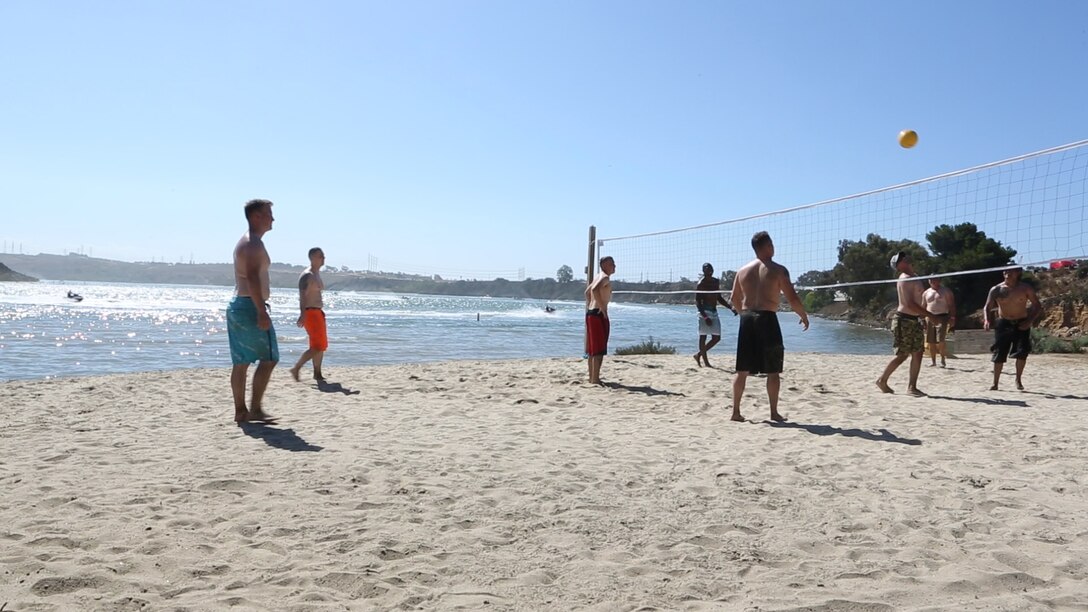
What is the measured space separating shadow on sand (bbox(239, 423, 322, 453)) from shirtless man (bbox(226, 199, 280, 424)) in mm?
212

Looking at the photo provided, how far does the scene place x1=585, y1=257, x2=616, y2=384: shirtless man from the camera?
7.64 meters

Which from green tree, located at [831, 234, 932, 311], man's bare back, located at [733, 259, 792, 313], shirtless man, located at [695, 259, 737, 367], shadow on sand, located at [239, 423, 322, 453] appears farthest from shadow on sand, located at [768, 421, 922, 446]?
green tree, located at [831, 234, 932, 311]

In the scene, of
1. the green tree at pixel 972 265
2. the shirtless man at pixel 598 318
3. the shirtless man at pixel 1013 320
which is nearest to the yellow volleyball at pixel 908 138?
the shirtless man at pixel 1013 320

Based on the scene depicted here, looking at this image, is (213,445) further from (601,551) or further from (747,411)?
(747,411)

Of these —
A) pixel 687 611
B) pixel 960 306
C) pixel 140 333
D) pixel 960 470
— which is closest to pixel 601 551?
pixel 687 611

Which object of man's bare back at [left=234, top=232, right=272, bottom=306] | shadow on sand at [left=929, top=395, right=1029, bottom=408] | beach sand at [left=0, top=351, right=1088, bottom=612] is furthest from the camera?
shadow on sand at [left=929, top=395, right=1029, bottom=408]

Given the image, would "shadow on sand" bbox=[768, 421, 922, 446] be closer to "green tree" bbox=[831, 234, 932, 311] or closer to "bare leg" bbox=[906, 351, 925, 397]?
"bare leg" bbox=[906, 351, 925, 397]

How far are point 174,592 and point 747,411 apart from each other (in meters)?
4.68

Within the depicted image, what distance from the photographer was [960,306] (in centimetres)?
3192

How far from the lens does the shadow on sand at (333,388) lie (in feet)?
22.7

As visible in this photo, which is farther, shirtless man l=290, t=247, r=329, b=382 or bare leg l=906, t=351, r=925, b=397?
shirtless man l=290, t=247, r=329, b=382

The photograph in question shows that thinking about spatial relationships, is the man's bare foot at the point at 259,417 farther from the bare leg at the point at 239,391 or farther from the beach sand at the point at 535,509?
the beach sand at the point at 535,509

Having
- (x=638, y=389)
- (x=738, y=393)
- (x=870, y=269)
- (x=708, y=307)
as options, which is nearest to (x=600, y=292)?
(x=638, y=389)

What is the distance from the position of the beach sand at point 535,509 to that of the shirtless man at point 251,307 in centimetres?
40
